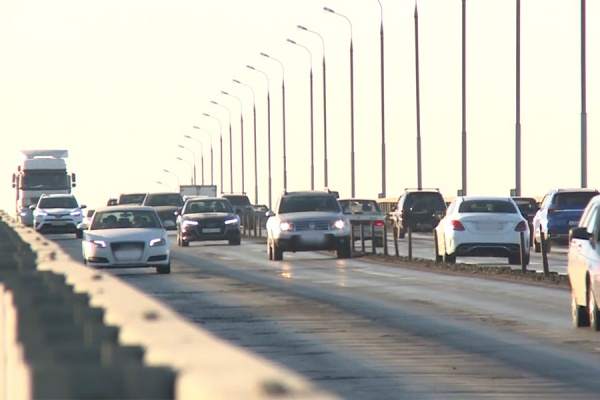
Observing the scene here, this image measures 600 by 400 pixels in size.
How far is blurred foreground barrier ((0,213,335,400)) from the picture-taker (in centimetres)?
342

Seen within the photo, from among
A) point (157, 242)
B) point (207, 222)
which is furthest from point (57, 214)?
point (157, 242)

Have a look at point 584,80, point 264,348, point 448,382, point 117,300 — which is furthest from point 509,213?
point 117,300

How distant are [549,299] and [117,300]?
19.5m

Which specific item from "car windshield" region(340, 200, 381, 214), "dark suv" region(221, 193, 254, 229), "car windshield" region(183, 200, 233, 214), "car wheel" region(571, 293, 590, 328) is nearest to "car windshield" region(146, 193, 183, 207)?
"dark suv" region(221, 193, 254, 229)

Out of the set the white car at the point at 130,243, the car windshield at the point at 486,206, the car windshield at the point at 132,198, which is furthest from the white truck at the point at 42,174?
the car windshield at the point at 486,206

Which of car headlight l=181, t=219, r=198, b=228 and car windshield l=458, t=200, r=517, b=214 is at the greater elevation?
car windshield l=458, t=200, r=517, b=214

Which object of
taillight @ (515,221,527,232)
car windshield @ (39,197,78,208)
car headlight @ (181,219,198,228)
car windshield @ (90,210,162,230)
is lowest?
car headlight @ (181,219,198,228)

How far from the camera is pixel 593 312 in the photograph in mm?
17312

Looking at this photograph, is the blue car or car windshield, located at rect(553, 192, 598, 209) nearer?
the blue car

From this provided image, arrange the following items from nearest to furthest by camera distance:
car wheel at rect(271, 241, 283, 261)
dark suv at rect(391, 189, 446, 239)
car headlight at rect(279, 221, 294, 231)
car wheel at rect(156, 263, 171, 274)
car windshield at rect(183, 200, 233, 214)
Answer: car wheel at rect(156, 263, 171, 274), car headlight at rect(279, 221, 294, 231), car wheel at rect(271, 241, 283, 261), car windshield at rect(183, 200, 233, 214), dark suv at rect(391, 189, 446, 239)

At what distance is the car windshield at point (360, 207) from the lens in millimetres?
57022

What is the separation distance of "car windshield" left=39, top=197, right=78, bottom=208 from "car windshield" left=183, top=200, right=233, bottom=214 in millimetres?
13194

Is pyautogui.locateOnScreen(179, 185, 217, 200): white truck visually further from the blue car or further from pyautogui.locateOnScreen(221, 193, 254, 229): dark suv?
the blue car

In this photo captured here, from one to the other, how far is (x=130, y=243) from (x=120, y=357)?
Result: 1232 inches
